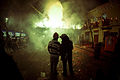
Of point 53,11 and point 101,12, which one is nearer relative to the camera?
point 101,12

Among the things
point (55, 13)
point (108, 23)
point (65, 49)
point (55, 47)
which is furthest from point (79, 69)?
point (55, 13)

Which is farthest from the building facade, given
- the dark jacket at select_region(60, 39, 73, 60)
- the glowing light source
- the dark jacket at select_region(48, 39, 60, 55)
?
the glowing light source

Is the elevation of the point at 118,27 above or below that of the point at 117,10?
below

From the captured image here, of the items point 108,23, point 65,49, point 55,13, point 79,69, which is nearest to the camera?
point 65,49

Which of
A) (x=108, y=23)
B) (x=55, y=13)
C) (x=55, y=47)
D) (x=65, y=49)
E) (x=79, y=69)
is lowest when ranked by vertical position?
(x=79, y=69)

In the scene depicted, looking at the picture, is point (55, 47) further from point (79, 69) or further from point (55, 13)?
point (55, 13)

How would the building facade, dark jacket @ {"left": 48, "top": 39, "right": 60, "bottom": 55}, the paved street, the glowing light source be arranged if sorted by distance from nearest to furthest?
the paved street
dark jacket @ {"left": 48, "top": 39, "right": 60, "bottom": 55}
the building facade
the glowing light source

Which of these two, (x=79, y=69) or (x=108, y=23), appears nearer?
(x=79, y=69)

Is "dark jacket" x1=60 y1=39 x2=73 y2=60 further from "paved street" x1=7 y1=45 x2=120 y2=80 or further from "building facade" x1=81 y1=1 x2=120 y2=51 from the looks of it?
"building facade" x1=81 y1=1 x2=120 y2=51

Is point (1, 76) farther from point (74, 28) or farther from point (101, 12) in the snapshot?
point (101, 12)

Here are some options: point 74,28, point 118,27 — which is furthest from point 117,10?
point 74,28

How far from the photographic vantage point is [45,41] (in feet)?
45.8

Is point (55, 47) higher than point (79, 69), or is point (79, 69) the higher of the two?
point (55, 47)

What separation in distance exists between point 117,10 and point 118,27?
395 centimetres
